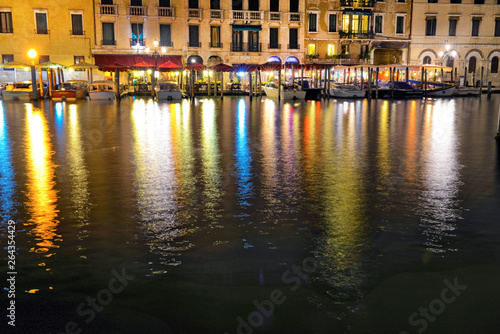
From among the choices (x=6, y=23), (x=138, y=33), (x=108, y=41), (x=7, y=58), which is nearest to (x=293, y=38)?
(x=138, y=33)

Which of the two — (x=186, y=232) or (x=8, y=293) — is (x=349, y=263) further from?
(x=8, y=293)

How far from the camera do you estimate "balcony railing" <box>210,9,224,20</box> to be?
45.1 meters

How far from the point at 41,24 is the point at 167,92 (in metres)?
14.1

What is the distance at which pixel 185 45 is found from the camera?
45000 millimetres

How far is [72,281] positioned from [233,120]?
14.9 metres

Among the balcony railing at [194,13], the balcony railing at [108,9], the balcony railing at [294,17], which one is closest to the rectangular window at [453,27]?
the balcony railing at [294,17]

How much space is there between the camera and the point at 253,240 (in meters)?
5.43

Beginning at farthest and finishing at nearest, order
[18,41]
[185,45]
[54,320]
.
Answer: [185,45]
[18,41]
[54,320]

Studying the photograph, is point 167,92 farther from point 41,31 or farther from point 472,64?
point 472,64

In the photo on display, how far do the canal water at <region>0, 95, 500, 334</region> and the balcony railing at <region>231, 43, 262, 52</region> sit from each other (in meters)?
36.4

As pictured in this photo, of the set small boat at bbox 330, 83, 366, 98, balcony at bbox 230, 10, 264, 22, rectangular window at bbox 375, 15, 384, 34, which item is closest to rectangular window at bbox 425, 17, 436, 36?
rectangular window at bbox 375, 15, 384, 34

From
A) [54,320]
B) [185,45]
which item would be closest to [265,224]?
[54,320]

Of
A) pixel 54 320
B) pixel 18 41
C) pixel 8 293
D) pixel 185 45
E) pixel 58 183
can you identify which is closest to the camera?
pixel 54 320

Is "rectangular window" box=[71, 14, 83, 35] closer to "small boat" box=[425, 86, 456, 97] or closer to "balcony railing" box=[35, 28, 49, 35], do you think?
"balcony railing" box=[35, 28, 49, 35]
